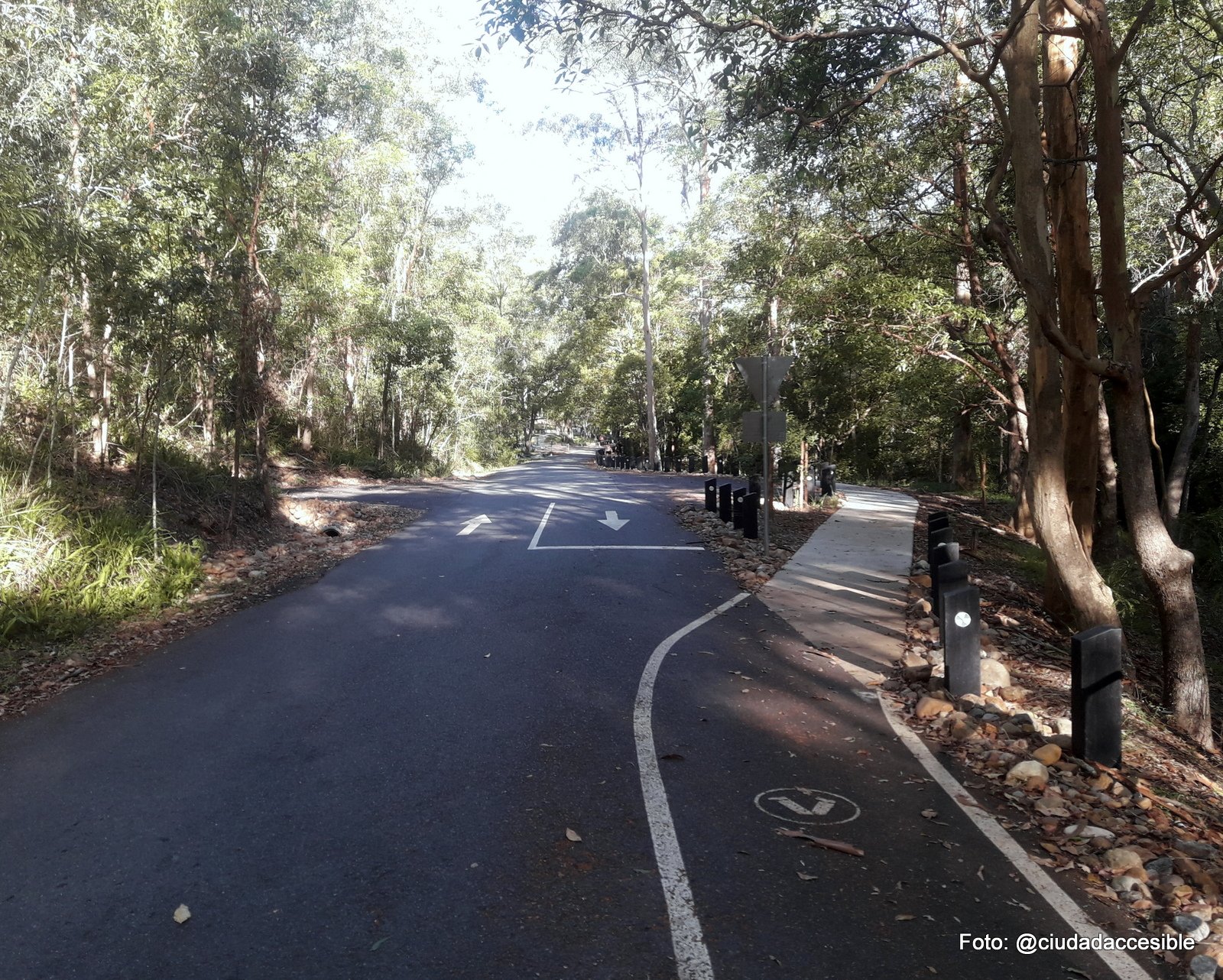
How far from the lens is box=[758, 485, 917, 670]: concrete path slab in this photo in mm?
8656

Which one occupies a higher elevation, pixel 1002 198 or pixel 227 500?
pixel 1002 198

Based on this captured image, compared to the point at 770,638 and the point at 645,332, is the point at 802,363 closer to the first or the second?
the point at 770,638

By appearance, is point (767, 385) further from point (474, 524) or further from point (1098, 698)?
point (1098, 698)

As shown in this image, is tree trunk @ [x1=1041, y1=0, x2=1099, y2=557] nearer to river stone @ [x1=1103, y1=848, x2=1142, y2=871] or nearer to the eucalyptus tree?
the eucalyptus tree

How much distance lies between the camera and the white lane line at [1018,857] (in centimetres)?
347

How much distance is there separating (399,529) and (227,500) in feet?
11.8

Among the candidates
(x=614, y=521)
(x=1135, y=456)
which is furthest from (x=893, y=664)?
(x=614, y=521)

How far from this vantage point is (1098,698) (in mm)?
5445

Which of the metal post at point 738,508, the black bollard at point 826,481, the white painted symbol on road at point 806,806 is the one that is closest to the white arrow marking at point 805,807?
the white painted symbol on road at point 806,806

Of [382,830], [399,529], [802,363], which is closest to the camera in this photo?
[382,830]

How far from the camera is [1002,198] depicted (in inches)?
549

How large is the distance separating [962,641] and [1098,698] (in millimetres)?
1347

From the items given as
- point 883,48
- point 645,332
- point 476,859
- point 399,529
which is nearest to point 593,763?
point 476,859

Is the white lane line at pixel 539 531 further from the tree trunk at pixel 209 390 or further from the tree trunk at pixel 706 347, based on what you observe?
the tree trunk at pixel 706 347
